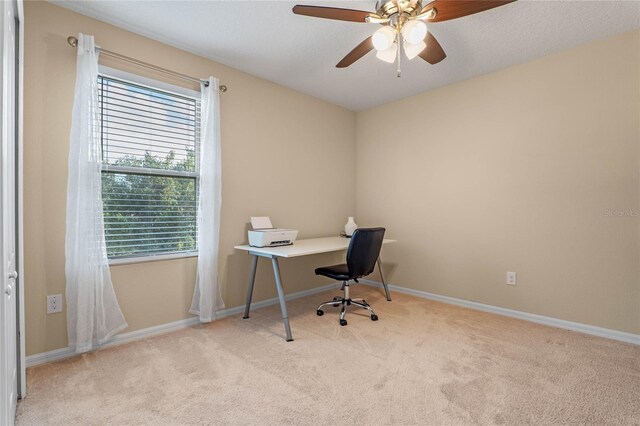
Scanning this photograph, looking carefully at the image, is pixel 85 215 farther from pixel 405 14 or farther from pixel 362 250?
pixel 405 14

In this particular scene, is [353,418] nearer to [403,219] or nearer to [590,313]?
[590,313]

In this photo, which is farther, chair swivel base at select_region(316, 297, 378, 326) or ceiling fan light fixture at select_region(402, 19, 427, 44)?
chair swivel base at select_region(316, 297, 378, 326)

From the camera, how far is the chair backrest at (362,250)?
9.07 ft

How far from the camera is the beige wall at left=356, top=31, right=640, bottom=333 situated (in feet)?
8.07

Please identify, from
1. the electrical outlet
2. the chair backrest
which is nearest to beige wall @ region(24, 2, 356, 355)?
the electrical outlet

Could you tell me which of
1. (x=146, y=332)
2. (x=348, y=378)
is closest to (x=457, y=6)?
(x=348, y=378)

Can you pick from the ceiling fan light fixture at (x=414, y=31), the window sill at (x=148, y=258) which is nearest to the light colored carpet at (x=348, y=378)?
the window sill at (x=148, y=258)

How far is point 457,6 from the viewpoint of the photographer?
170cm

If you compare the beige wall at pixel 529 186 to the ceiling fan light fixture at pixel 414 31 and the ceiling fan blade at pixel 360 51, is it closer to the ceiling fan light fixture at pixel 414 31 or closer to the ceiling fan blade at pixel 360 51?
the ceiling fan blade at pixel 360 51

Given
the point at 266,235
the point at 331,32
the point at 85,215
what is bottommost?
the point at 266,235

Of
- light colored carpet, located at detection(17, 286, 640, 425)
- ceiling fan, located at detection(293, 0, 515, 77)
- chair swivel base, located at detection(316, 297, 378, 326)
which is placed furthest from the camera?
chair swivel base, located at detection(316, 297, 378, 326)

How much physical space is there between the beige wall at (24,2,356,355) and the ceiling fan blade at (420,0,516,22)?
195 cm

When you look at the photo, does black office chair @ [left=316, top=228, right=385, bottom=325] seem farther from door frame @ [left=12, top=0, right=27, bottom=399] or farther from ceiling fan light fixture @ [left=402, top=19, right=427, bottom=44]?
door frame @ [left=12, top=0, right=27, bottom=399]

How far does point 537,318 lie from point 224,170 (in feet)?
10.4
